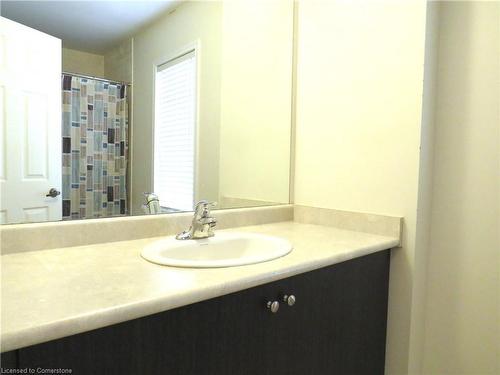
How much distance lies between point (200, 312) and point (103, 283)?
210 mm

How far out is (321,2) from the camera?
4.99 ft

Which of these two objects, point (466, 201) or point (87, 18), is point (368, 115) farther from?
point (87, 18)

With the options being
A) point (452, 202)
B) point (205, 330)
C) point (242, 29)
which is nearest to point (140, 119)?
point (242, 29)

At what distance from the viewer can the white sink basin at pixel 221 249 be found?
0.95 metres

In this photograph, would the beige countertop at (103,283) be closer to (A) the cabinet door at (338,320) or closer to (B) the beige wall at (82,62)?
(A) the cabinet door at (338,320)

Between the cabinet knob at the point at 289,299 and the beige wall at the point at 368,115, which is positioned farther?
the beige wall at the point at 368,115

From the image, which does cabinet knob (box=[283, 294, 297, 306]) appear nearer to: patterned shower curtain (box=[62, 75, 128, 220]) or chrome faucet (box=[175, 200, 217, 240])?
chrome faucet (box=[175, 200, 217, 240])

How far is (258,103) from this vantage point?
168 cm

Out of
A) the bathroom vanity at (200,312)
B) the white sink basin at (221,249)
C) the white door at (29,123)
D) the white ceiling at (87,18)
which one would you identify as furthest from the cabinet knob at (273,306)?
the white ceiling at (87,18)

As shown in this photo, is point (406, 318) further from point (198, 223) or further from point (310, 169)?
point (198, 223)

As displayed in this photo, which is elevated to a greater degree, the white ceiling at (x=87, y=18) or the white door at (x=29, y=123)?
the white ceiling at (x=87, y=18)

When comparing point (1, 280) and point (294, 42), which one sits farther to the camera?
point (294, 42)

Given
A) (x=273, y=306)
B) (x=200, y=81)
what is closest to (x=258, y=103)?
(x=200, y=81)

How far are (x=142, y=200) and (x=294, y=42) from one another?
1.01 meters
